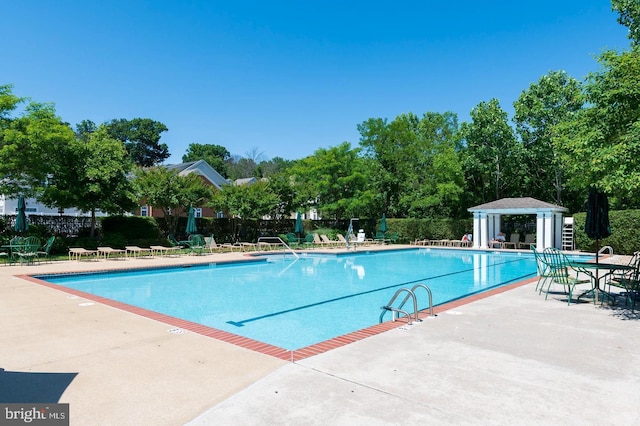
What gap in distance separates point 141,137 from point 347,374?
70.4m

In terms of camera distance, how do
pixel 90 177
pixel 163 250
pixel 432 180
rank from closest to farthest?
pixel 90 177, pixel 163 250, pixel 432 180

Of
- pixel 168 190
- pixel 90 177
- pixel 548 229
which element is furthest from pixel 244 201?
pixel 548 229

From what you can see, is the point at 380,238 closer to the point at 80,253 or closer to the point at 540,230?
the point at 540,230

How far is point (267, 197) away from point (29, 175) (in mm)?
12095

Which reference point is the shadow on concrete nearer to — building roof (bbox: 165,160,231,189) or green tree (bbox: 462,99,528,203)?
green tree (bbox: 462,99,528,203)

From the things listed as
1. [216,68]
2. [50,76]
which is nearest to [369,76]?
[216,68]

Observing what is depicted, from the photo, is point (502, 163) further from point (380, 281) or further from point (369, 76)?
point (380, 281)

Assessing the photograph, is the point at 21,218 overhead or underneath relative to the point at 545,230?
overhead

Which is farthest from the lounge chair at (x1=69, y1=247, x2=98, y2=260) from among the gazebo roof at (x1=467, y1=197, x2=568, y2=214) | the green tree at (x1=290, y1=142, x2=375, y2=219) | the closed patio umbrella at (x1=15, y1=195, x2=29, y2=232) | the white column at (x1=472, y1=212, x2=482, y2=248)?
the gazebo roof at (x1=467, y1=197, x2=568, y2=214)

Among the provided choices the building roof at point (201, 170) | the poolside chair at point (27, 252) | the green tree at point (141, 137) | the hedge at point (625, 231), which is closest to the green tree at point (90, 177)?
the poolside chair at point (27, 252)

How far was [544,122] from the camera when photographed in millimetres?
28891

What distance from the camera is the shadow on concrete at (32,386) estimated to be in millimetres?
3398

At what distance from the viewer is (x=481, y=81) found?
28.1 metres

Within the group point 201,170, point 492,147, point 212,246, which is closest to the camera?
point 212,246
